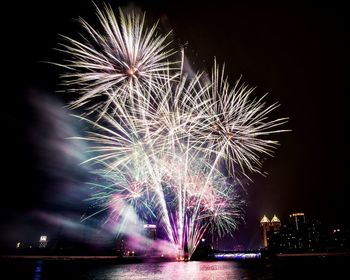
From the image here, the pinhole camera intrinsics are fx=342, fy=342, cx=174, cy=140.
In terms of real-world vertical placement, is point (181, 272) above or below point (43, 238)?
below

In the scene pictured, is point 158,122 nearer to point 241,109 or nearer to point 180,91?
point 180,91

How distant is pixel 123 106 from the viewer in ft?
68.9

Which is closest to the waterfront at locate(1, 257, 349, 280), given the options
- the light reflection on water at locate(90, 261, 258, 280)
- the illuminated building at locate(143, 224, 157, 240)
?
the light reflection on water at locate(90, 261, 258, 280)

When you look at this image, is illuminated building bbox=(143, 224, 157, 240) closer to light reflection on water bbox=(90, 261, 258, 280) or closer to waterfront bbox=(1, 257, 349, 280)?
waterfront bbox=(1, 257, 349, 280)

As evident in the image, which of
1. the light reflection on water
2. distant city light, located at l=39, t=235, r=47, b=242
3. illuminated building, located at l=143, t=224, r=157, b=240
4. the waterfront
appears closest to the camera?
the light reflection on water

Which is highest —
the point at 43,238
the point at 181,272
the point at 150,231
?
the point at 150,231

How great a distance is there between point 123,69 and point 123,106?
97.4 inches

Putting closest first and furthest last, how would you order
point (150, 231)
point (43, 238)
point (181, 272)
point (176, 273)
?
point (176, 273)
point (181, 272)
point (43, 238)
point (150, 231)

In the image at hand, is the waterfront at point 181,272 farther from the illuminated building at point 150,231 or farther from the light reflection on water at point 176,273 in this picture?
the illuminated building at point 150,231

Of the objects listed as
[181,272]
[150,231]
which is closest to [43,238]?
[150,231]

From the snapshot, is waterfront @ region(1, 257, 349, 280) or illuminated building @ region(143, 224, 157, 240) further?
illuminated building @ region(143, 224, 157, 240)

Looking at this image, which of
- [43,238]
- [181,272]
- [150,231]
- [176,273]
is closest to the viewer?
[176,273]

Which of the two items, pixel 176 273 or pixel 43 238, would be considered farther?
pixel 43 238

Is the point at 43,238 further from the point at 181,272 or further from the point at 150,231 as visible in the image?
the point at 181,272
